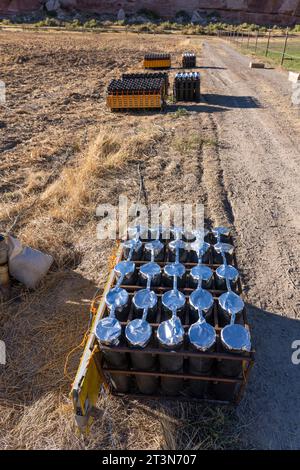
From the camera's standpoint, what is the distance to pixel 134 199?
7797 millimetres

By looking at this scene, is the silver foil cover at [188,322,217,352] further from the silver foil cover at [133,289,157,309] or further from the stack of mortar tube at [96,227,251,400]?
the silver foil cover at [133,289,157,309]

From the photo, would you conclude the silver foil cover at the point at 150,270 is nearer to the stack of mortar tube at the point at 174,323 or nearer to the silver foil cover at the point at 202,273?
the stack of mortar tube at the point at 174,323

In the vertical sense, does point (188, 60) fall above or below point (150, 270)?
above

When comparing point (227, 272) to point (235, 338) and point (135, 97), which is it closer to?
point (235, 338)

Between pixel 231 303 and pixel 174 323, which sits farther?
pixel 231 303

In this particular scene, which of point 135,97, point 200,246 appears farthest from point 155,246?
point 135,97

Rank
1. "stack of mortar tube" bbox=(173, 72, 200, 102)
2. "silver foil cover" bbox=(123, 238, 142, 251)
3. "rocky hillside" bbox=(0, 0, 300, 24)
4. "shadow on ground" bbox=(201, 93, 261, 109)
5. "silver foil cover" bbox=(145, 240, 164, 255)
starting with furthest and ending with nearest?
"rocky hillside" bbox=(0, 0, 300, 24) < "stack of mortar tube" bbox=(173, 72, 200, 102) < "shadow on ground" bbox=(201, 93, 261, 109) < "silver foil cover" bbox=(123, 238, 142, 251) < "silver foil cover" bbox=(145, 240, 164, 255)

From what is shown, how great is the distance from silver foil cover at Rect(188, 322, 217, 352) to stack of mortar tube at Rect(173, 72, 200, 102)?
13.8m

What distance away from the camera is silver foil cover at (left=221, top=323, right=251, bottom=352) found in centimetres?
310

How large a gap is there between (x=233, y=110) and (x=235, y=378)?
1263 centimetres

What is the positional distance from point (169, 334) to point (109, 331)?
1.86ft

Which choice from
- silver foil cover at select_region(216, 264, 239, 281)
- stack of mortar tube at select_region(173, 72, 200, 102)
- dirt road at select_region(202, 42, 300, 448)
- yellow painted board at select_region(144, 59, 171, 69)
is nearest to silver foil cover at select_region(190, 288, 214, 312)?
silver foil cover at select_region(216, 264, 239, 281)

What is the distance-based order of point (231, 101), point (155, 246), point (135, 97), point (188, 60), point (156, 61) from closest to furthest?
point (155, 246), point (135, 97), point (231, 101), point (156, 61), point (188, 60)
